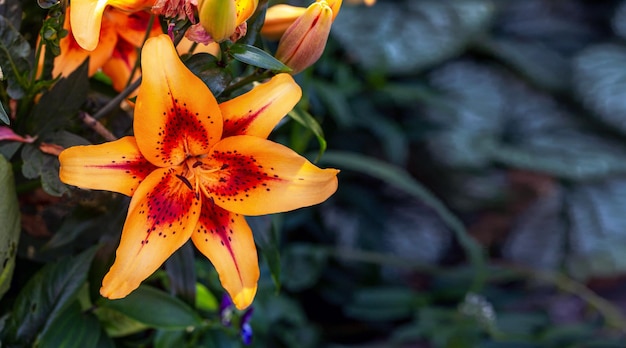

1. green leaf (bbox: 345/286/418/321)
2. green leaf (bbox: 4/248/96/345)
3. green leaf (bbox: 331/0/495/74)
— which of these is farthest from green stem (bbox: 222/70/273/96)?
green leaf (bbox: 331/0/495/74)

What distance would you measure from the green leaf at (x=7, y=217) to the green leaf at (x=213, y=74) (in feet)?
0.31

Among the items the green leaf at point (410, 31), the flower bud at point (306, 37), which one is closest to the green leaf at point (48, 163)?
the flower bud at point (306, 37)

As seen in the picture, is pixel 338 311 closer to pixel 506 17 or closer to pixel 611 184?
pixel 611 184

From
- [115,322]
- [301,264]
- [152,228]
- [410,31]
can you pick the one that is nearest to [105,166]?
[152,228]

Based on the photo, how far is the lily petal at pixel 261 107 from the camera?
33 centimetres

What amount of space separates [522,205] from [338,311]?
50 cm

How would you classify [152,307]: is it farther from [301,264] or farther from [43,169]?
[301,264]

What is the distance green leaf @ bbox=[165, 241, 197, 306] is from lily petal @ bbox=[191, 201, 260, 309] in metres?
0.06

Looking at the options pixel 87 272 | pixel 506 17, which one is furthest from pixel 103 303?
pixel 506 17

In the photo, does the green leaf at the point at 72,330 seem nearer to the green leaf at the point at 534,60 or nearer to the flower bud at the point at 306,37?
the flower bud at the point at 306,37

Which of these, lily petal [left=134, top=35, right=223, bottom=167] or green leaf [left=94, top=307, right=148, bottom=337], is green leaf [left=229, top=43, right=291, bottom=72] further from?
green leaf [left=94, top=307, right=148, bottom=337]

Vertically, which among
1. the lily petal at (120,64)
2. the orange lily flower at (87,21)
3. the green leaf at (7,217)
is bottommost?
the green leaf at (7,217)

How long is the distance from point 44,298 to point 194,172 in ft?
0.36

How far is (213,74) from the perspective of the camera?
33 centimetres
